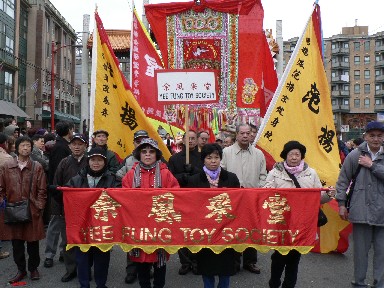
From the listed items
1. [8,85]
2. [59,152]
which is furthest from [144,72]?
[8,85]

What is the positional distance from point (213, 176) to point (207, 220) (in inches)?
18.4

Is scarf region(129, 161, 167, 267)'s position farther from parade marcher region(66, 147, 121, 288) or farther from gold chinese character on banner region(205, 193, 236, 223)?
gold chinese character on banner region(205, 193, 236, 223)

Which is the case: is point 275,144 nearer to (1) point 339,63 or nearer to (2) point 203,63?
(2) point 203,63

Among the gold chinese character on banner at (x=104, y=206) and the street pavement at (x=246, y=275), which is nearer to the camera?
the gold chinese character on banner at (x=104, y=206)

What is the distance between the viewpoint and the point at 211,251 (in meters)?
4.11

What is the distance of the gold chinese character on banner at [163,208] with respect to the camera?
4.14m

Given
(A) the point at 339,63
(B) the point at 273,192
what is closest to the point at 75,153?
(B) the point at 273,192

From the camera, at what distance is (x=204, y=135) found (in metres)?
6.83

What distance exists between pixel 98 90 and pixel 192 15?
4344 millimetres

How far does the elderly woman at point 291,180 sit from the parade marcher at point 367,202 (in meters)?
0.38

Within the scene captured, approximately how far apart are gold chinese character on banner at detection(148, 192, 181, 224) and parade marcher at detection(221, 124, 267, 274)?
5.06 ft

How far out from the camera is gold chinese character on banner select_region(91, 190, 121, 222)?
419 centimetres

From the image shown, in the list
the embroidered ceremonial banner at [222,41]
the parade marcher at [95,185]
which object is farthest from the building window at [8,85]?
the parade marcher at [95,185]

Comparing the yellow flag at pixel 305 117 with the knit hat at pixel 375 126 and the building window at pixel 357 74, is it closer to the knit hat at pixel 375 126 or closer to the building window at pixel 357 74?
the knit hat at pixel 375 126
